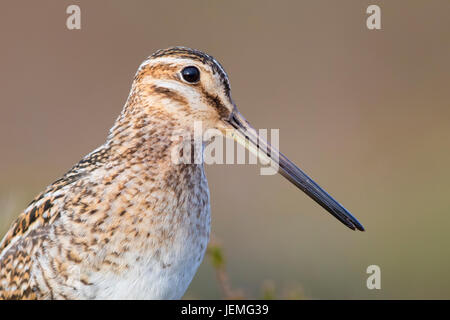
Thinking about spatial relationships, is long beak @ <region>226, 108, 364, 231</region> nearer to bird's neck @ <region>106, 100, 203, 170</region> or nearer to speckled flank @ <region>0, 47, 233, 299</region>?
speckled flank @ <region>0, 47, 233, 299</region>

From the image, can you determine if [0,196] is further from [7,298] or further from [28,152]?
[28,152]

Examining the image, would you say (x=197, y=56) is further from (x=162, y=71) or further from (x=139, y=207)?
(x=139, y=207)

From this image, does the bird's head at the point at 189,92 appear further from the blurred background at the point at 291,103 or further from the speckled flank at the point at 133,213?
the blurred background at the point at 291,103

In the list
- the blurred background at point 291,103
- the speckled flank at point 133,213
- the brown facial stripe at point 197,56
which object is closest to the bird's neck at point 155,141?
the speckled flank at point 133,213

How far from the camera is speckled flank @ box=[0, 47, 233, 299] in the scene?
3037 mm

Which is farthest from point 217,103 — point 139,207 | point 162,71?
point 139,207

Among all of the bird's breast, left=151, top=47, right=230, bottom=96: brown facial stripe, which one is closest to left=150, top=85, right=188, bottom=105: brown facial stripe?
left=151, top=47, right=230, bottom=96: brown facial stripe

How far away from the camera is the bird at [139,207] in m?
3.04

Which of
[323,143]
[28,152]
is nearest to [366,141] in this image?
[323,143]

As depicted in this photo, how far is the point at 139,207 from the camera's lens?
3123mm

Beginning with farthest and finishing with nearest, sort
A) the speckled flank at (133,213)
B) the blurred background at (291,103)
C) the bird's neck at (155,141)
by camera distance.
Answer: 1. the blurred background at (291,103)
2. the bird's neck at (155,141)
3. the speckled flank at (133,213)

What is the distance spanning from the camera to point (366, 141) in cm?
1056

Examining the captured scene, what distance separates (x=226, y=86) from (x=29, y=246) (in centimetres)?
105
